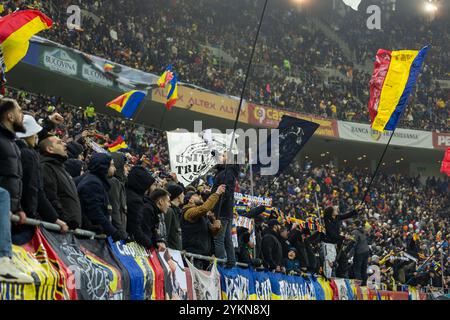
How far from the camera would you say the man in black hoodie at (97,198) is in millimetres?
6785

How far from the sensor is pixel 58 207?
6.26m

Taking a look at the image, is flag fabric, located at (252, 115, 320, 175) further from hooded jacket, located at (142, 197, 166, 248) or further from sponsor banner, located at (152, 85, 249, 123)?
sponsor banner, located at (152, 85, 249, 123)

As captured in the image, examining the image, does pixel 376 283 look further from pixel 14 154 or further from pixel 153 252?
pixel 14 154

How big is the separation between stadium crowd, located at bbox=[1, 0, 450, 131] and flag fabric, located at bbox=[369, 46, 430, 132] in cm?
1031

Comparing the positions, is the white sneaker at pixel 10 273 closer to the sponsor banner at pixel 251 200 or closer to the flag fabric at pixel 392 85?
the sponsor banner at pixel 251 200

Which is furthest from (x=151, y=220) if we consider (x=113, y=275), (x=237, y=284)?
(x=237, y=284)

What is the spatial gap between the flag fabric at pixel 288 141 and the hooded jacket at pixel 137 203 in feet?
22.0

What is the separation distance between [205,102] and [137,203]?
71.3ft

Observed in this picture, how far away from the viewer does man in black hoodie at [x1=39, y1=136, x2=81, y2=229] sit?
632 cm

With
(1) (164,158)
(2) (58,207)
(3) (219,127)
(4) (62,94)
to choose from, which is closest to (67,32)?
(4) (62,94)

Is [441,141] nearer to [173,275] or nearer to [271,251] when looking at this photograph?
[271,251]

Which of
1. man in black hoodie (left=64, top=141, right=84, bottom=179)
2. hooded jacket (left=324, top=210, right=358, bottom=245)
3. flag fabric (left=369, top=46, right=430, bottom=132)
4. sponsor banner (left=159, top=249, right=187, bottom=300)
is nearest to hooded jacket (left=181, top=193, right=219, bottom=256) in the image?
sponsor banner (left=159, top=249, right=187, bottom=300)

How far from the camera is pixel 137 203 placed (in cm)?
779

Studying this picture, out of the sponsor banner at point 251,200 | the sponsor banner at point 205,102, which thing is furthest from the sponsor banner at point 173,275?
the sponsor banner at point 205,102
